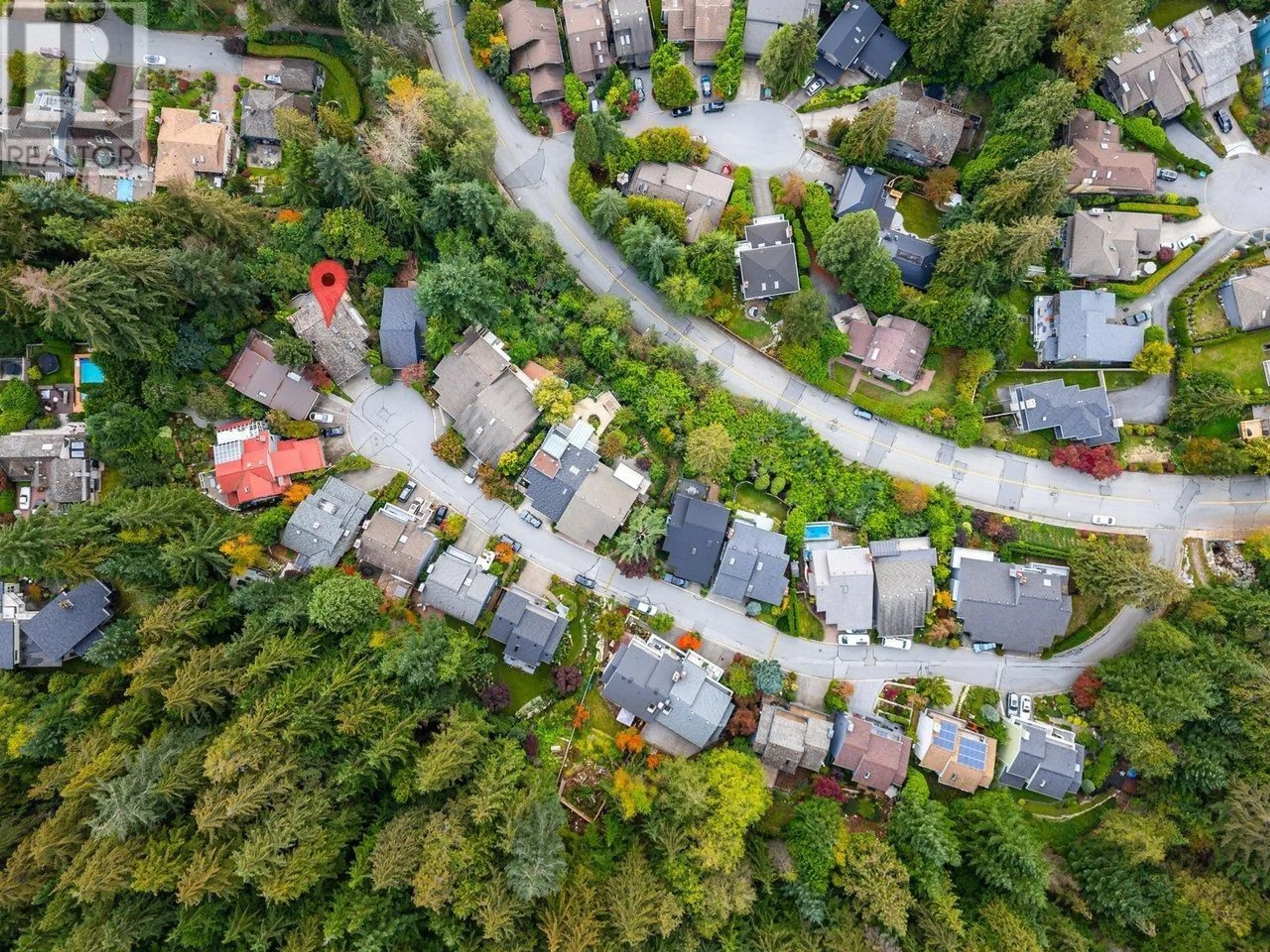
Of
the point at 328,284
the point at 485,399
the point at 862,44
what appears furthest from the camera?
the point at 862,44

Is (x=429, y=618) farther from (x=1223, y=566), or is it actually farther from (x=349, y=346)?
(x=1223, y=566)

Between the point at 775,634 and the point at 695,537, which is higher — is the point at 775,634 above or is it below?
below

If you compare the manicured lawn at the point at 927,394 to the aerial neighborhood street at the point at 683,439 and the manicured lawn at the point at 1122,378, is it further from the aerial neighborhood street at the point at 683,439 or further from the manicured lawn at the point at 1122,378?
the manicured lawn at the point at 1122,378

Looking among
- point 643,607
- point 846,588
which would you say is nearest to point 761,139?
point 846,588

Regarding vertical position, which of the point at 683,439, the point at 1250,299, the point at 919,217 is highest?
the point at 1250,299

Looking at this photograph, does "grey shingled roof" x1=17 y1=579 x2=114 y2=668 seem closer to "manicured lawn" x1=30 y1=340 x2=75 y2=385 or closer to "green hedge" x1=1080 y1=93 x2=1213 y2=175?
"manicured lawn" x1=30 y1=340 x2=75 y2=385

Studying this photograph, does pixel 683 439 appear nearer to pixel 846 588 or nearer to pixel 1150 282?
pixel 846 588

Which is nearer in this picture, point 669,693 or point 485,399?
point 669,693

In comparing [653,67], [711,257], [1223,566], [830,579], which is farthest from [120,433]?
[1223,566]
